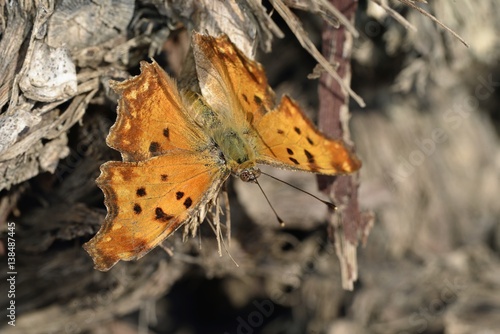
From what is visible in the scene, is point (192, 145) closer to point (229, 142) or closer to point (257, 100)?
point (229, 142)

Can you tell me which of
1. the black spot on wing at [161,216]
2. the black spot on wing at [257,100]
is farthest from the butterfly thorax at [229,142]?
the black spot on wing at [161,216]

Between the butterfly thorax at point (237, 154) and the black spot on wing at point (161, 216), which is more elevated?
the butterfly thorax at point (237, 154)

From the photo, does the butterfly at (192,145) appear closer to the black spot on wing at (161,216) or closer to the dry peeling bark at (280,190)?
the black spot on wing at (161,216)

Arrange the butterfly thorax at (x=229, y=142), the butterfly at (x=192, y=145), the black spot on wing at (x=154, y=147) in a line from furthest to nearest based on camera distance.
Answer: the butterfly thorax at (x=229, y=142) → the black spot on wing at (x=154, y=147) → the butterfly at (x=192, y=145)

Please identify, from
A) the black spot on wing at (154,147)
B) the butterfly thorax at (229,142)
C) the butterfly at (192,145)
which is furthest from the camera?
the butterfly thorax at (229,142)

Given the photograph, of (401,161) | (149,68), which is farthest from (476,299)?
(149,68)

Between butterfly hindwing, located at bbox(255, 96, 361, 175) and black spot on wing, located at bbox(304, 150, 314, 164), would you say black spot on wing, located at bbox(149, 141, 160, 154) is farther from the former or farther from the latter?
black spot on wing, located at bbox(304, 150, 314, 164)

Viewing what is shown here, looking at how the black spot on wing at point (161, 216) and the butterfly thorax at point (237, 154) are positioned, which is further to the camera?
the butterfly thorax at point (237, 154)

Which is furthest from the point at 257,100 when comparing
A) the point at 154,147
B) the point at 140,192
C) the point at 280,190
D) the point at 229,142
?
the point at 280,190
